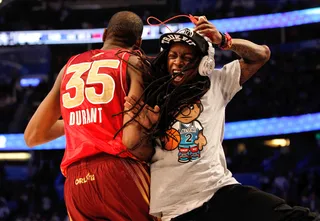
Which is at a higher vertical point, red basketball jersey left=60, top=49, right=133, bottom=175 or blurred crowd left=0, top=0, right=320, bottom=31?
blurred crowd left=0, top=0, right=320, bottom=31

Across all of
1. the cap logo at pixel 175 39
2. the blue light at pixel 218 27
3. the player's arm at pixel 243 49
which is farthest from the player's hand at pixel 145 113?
the blue light at pixel 218 27

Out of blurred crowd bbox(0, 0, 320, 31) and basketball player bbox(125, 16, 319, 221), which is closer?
basketball player bbox(125, 16, 319, 221)

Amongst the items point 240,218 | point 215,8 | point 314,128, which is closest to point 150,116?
point 240,218

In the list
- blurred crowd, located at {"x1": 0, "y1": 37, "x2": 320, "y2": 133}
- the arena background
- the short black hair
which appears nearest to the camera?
the short black hair

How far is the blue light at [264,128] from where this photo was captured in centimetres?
1316

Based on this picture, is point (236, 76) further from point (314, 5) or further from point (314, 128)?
point (314, 5)

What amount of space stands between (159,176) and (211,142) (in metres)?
0.31

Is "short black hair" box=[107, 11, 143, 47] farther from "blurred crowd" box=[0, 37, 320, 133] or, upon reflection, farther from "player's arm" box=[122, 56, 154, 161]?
"blurred crowd" box=[0, 37, 320, 133]

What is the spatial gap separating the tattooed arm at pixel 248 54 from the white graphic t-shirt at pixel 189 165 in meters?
0.27

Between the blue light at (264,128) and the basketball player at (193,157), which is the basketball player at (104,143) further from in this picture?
the blue light at (264,128)

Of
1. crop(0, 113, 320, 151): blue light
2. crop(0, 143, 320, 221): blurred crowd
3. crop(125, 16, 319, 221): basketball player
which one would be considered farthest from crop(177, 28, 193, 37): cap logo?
crop(0, 113, 320, 151): blue light

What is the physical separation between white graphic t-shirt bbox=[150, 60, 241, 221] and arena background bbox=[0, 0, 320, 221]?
9.69 m

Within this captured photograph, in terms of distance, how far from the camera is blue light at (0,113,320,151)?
518 inches

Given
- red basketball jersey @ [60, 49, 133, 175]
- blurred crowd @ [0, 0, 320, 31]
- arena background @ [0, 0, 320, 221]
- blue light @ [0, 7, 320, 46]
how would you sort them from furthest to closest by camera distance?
1. blurred crowd @ [0, 0, 320, 31]
2. blue light @ [0, 7, 320, 46]
3. arena background @ [0, 0, 320, 221]
4. red basketball jersey @ [60, 49, 133, 175]
